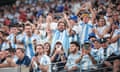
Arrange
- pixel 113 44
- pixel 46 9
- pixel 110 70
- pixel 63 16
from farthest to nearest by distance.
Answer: pixel 46 9 < pixel 63 16 < pixel 113 44 < pixel 110 70

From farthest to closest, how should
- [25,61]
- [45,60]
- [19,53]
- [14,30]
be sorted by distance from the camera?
[14,30], [19,53], [25,61], [45,60]

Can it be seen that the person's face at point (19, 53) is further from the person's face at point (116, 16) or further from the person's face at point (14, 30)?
the person's face at point (116, 16)

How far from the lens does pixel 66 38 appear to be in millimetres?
5531

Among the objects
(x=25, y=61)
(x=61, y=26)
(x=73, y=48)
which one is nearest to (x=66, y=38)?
(x=61, y=26)

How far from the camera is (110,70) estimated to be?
4.46 metres

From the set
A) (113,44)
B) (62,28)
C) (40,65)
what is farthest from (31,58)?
(113,44)

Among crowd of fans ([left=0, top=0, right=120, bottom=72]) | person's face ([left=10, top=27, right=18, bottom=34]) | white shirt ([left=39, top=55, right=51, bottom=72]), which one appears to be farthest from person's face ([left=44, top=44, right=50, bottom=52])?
person's face ([left=10, top=27, right=18, bottom=34])

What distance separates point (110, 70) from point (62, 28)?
1.49 m

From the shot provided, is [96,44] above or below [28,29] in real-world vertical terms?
below

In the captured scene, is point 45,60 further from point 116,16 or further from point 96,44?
point 116,16

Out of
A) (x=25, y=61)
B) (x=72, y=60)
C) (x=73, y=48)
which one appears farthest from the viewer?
(x=25, y=61)

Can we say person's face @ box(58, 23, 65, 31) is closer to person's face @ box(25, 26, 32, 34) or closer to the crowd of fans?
the crowd of fans

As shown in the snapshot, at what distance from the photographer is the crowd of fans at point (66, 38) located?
4.85 m

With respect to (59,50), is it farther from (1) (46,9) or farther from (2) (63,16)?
(1) (46,9)
